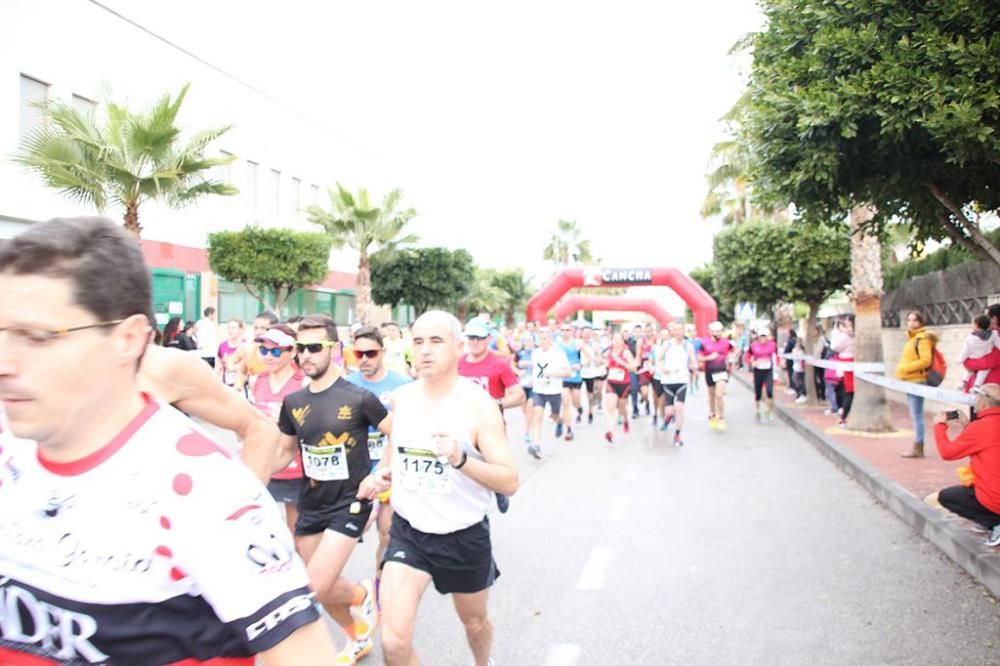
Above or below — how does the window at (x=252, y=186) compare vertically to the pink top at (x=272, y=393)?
above

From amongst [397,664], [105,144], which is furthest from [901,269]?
[397,664]

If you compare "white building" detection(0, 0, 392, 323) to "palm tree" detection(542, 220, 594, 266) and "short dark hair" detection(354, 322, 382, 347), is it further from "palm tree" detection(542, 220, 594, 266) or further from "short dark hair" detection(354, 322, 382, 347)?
"palm tree" detection(542, 220, 594, 266)

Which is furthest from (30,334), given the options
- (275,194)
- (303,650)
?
(275,194)

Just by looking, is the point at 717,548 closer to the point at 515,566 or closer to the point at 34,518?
the point at 515,566

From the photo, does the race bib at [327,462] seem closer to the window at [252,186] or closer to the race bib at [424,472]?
the race bib at [424,472]

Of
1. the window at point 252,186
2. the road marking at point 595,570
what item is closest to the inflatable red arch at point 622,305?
the window at point 252,186

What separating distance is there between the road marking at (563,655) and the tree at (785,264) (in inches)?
581

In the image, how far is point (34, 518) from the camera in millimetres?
1475

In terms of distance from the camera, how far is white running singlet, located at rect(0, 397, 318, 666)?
1401 millimetres

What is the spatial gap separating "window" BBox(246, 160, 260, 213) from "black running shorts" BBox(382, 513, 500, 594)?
1079 inches

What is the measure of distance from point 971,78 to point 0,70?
762 inches

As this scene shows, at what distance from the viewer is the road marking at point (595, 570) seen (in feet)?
18.0

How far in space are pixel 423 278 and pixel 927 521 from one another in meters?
31.1

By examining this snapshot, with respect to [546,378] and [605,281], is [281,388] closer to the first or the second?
[546,378]
